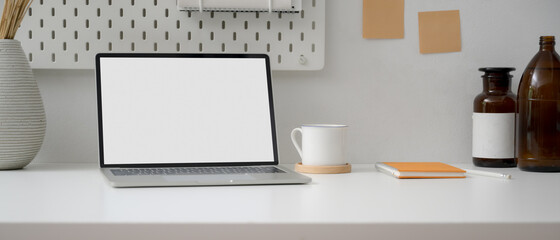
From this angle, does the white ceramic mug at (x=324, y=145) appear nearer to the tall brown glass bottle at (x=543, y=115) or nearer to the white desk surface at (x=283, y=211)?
the white desk surface at (x=283, y=211)

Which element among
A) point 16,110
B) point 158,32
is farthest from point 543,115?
point 16,110

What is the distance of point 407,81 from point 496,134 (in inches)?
8.6

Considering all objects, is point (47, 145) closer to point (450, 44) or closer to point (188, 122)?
point (188, 122)

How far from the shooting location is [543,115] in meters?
1.08

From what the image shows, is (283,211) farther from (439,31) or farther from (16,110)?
(439,31)

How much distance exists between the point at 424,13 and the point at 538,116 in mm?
314

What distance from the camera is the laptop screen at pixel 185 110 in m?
1.04

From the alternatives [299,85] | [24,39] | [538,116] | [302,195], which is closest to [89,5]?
[24,39]

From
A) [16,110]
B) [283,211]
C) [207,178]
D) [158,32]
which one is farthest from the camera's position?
[158,32]

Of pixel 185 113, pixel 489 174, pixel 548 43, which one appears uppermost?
pixel 548 43

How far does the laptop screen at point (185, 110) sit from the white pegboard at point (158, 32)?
0.09 metres

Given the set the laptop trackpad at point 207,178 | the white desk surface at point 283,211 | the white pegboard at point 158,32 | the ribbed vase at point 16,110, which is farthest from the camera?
the white pegboard at point 158,32

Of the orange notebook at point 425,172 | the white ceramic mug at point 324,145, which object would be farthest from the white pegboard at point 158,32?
the orange notebook at point 425,172

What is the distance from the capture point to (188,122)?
1061 millimetres
